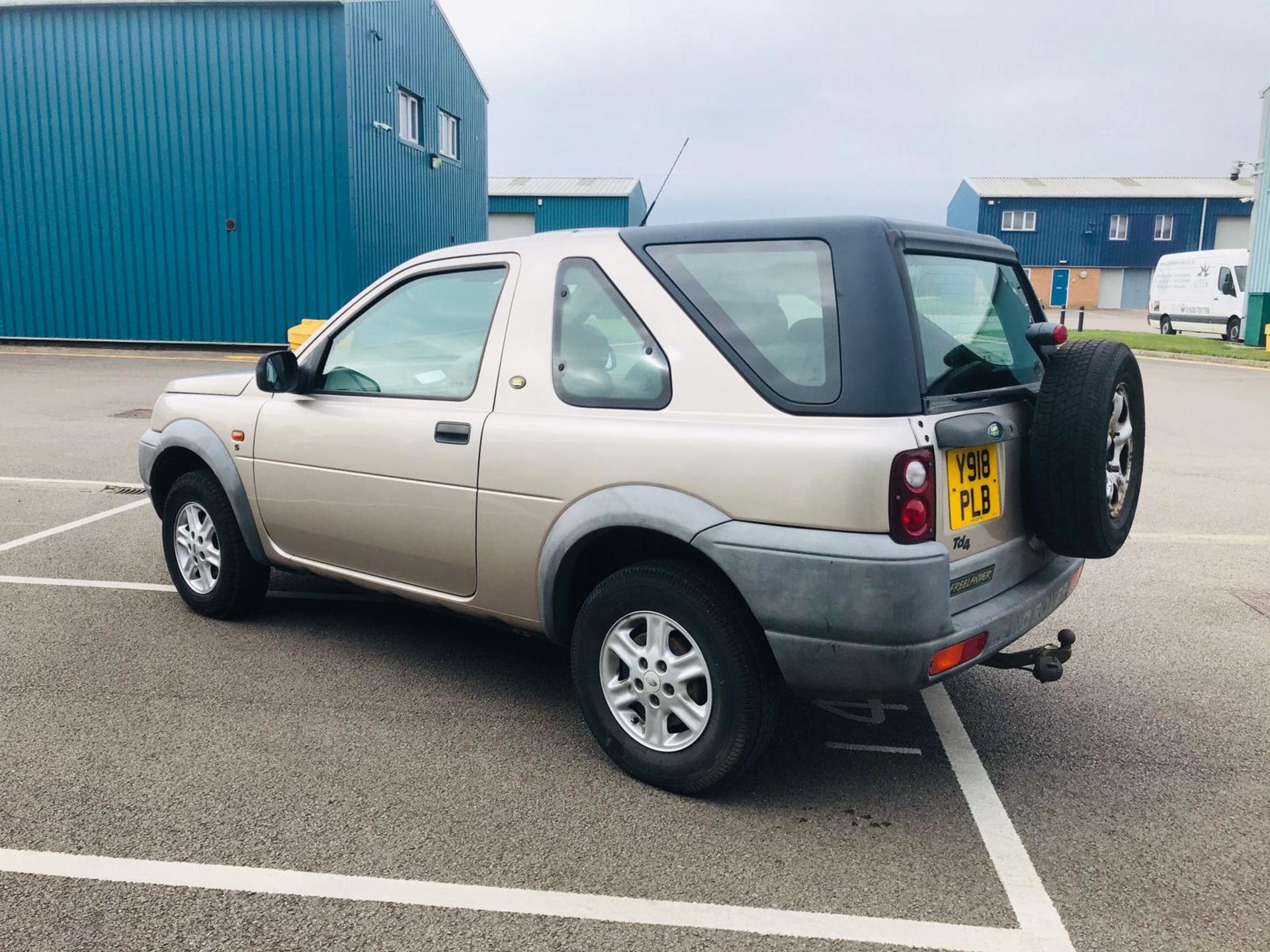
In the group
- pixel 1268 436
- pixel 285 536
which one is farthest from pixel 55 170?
pixel 1268 436

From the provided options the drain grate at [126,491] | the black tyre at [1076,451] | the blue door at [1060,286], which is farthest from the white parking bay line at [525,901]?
the blue door at [1060,286]

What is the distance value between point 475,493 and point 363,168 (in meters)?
17.7

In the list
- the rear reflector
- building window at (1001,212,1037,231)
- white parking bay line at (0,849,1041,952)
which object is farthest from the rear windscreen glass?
building window at (1001,212,1037,231)

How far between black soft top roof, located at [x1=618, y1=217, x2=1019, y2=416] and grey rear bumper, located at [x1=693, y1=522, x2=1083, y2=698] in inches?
14.9

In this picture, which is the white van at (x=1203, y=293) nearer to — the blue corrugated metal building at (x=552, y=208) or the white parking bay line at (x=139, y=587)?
the blue corrugated metal building at (x=552, y=208)

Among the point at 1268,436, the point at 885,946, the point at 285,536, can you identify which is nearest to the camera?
the point at 885,946

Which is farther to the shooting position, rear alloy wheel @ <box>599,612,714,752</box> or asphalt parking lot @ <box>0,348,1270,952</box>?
rear alloy wheel @ <box>599,612,714,752</box>

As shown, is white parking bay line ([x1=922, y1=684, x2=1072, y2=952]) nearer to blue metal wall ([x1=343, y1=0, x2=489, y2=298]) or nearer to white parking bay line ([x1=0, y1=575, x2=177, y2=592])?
white parking bay line ([x1=0, y1=575, x2=177, y2=592])

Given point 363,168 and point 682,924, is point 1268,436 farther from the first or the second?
point 363,168

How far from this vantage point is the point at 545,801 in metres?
3.27

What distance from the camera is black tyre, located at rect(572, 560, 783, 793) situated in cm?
309

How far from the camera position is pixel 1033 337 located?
11.6 feet

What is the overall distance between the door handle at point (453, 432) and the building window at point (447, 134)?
74.2 feet

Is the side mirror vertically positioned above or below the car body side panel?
above
